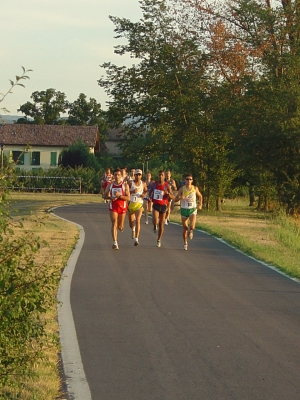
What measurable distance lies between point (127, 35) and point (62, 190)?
85.4ft

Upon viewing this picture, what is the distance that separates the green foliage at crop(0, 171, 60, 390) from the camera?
19.9 ft

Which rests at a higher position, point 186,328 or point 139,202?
point 139,202

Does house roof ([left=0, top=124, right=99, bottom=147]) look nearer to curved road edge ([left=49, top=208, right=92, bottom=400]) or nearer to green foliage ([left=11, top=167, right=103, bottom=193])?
green foliage ([left=11, top=167, right=103, bottom=193])

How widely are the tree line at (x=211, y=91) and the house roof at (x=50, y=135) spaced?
4701 centimetres

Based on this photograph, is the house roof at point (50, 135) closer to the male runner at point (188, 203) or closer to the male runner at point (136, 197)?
the male runner at point (136, 197)

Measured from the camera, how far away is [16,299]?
6023 mm

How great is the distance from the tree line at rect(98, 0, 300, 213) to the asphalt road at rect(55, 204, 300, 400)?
763 inches

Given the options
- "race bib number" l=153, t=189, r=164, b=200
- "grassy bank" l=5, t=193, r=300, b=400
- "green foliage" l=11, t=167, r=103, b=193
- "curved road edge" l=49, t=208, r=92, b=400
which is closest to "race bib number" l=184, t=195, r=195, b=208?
"race bib number" l=153, t=189, r=164, b=200

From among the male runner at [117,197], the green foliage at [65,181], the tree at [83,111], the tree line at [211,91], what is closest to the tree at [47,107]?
the tree at [83,111]

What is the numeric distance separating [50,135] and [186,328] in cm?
8318

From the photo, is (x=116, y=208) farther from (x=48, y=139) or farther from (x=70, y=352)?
(x=48, y=139)

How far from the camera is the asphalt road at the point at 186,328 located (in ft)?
22.2

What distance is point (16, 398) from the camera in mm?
6203

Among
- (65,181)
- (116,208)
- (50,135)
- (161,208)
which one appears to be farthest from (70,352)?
(50,135)
